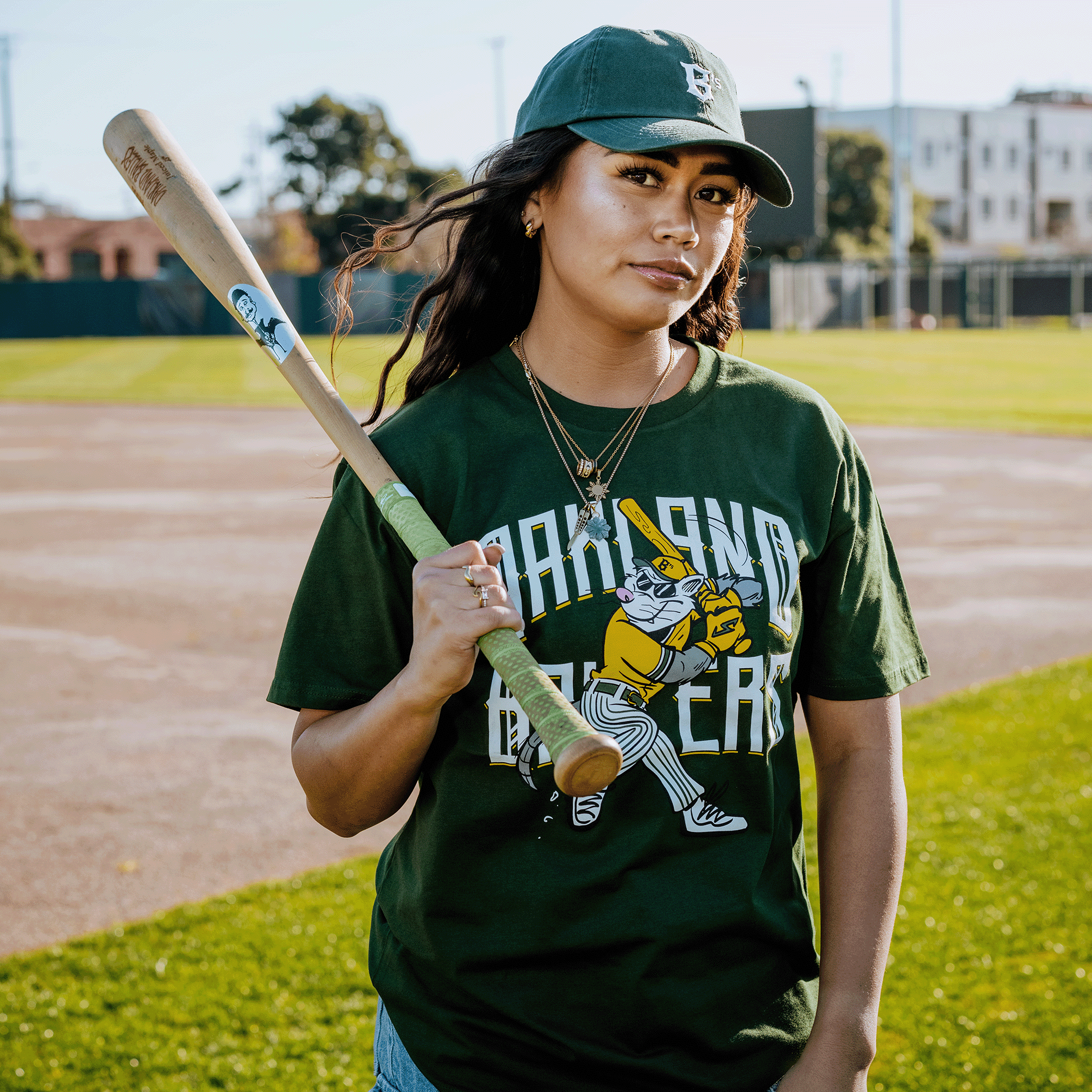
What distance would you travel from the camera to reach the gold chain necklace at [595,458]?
1658 millimetres

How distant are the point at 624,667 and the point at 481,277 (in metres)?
0.71

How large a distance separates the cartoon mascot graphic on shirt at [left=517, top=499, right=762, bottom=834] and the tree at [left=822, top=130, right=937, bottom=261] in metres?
62.4

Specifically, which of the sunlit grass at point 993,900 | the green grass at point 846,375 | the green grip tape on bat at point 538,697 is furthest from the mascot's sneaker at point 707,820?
the green grass at point 846,375

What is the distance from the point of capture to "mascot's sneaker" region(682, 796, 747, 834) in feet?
5.24

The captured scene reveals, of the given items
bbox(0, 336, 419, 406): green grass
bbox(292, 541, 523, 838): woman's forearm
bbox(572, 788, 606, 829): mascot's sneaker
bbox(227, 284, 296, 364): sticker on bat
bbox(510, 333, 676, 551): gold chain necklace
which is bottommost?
bbox(0, 336, 419, 406): green grass

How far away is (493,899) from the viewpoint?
1.61 m

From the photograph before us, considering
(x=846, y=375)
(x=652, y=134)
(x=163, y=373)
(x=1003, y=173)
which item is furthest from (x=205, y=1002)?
(x=1003, y=173)

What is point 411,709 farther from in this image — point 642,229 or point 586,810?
point 642,229

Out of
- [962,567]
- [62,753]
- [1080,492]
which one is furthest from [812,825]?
[1080,492]

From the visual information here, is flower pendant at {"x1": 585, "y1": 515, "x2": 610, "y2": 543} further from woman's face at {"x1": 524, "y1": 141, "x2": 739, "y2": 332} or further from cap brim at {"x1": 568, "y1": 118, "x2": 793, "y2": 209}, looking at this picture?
cap brim at {"x1": 568, "y1": 118, "x2": 793, "y2": 209}

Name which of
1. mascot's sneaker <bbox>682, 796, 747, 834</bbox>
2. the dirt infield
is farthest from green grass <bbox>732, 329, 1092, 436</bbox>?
Answer: mascot's sneaker <bbox>682, 796, 747, 834</bbox>

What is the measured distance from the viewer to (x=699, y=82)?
1.69 metres

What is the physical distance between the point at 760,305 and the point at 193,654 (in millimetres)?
42463

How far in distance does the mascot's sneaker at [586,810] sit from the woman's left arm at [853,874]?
1.20 feet
